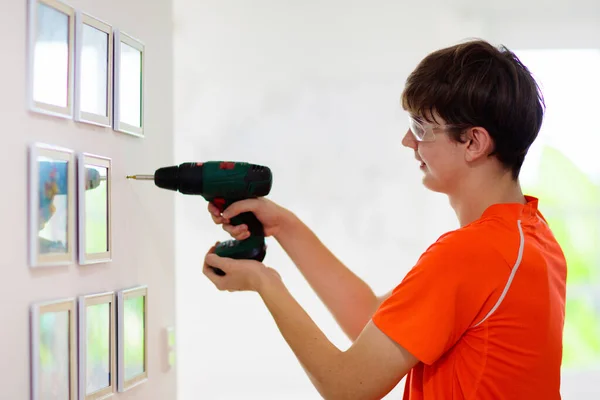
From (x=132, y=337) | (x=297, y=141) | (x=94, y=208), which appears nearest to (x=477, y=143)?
(x=94, y=208)

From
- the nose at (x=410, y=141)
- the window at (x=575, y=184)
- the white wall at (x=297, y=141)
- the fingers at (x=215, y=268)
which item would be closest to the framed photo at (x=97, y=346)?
the fingers at (x=215, y=268)

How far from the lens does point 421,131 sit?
54.0 inches

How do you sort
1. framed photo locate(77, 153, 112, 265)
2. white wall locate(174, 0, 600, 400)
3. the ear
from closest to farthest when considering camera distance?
the ear → framed photo locate(77, 153, 112, 265) → white wall locate(174, 0, 600, 400)

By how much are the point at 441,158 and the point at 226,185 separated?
45 cm

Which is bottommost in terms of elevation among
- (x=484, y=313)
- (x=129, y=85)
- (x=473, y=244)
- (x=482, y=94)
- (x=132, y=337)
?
(x=132, y=337)

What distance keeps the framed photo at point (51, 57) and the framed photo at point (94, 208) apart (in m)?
0.14

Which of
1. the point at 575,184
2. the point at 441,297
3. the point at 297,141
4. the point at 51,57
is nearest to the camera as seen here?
the point at 441,297

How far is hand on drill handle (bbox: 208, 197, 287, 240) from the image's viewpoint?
Answer: 5.04 feet

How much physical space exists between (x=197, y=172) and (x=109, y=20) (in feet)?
1.39

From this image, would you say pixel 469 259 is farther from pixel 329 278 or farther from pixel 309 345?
pixel 329 278

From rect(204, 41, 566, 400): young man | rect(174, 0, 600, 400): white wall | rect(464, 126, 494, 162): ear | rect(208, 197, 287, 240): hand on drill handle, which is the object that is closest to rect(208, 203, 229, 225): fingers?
rect(208, 197, 287, 240): hand on drill handle

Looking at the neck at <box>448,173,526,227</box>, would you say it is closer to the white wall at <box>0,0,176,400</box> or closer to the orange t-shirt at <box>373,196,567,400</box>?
the orange t-shirt at <box>373,196,567,400</box>

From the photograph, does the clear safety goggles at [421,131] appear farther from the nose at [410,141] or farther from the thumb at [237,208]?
the thumb at [237,208]

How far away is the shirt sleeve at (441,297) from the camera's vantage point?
3.97ft
